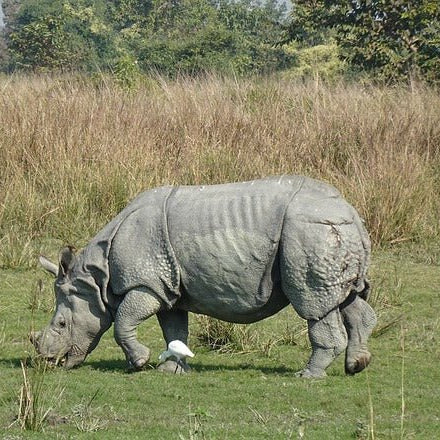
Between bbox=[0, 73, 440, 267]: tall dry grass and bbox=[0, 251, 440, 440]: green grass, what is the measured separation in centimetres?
324

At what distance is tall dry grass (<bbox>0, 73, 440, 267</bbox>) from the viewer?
12781 mm

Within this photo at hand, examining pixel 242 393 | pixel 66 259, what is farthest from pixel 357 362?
pixel 66 259

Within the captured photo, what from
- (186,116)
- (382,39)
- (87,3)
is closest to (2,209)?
(186,116)

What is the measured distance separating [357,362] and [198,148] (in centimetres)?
686

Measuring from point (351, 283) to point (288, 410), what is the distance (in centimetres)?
100

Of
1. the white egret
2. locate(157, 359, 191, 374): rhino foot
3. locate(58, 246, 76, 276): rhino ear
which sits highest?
locate(58, 246, 76, 276): rhino ear

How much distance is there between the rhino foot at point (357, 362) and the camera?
7551 millimetres

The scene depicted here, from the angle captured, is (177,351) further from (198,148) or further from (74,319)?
(198,148)

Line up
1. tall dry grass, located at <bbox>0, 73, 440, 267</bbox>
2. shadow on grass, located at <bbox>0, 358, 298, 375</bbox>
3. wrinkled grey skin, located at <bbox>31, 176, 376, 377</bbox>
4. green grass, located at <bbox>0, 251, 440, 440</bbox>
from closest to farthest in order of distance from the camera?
green grass, located at <bbox>0, 251, 440, 440</bbox>, wrinkled grey skin, located at <bbox>31, 176, 376, 377</bbox>, shadow on grass, located at <bbox>0, 358, 298, 375</bbox>, tall dry grass, located at <bbox>0, 73, 440, 267</bbox>

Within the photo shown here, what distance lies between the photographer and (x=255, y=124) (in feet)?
48.8

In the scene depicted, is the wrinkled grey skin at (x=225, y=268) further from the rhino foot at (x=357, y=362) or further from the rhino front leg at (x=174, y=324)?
the rhino front leg at (x=174, y=324)

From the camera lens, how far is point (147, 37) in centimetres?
4988

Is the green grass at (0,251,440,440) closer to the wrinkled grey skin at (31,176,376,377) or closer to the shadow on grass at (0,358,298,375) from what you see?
the shadow on grass at (0,358,298,375)

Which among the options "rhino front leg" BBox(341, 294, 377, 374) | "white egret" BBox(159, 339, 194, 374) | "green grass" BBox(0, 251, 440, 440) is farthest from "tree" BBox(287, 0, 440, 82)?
"white egret" BBox(159, 339, 194, 374)
